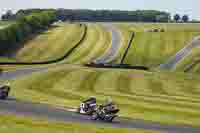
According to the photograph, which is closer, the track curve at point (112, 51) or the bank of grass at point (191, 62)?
the bank of grass at point (191, 62)

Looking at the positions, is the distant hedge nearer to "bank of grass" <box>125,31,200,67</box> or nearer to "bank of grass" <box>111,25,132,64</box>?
"bank of grass" <box>111,25,132,64</box>

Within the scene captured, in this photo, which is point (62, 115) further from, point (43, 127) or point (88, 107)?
point (43, 127)

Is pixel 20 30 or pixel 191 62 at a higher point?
pixel 20 30

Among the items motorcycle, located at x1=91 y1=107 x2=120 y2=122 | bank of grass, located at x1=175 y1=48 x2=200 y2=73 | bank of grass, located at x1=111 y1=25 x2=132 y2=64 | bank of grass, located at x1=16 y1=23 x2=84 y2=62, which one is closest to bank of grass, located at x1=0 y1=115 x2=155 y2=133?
motorcycle, located at x1=91 y1=107 x2=120 y2=122

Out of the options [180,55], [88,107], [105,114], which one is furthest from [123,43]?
[105,114]

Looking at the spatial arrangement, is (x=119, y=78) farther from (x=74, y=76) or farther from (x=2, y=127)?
(x=2, y=127)

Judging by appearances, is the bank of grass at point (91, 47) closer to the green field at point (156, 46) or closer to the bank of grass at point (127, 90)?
the green field at point (156, 46)

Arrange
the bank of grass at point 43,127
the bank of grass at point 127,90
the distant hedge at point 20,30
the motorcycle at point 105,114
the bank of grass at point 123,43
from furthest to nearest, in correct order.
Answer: the distant hedge at point 20,30 → the bank of grass at point 123,43 → the bank of grass at point 127,90 → the motorcycle at point 105,114 → the bank of grass at point 43,127


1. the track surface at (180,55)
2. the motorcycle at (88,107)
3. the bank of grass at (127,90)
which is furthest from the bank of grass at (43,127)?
the track surface at (180,55)
